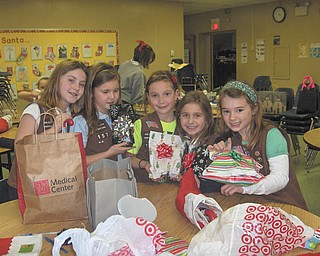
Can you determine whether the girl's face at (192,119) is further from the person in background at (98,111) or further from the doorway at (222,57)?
the doorway at (222,57)

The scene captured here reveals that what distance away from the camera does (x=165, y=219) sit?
152cm

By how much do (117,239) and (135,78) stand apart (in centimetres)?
376

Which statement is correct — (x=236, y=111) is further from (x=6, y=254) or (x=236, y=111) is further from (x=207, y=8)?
(x=207, y=8)

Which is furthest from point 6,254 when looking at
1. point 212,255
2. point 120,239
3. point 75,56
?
point 75,56

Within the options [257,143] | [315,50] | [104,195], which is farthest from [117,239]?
[315,50]

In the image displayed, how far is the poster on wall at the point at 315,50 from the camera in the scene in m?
8.06

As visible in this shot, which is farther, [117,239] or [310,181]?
[310,181]

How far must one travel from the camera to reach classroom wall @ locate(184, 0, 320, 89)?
8203 mm

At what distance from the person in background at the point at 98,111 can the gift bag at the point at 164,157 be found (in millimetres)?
227

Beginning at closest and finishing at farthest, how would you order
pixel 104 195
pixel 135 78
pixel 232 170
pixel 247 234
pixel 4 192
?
pixel 247 234 < pixel 104 195 < pixel 232 170 < pixel 4 192 < pixel 135 78

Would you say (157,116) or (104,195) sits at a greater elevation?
(157,116)

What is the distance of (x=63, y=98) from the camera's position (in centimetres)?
203

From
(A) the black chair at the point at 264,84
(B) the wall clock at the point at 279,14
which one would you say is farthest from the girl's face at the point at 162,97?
(B) the wall clock at the point at 279,14

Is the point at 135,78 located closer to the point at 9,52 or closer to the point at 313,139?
the point at 313,139
